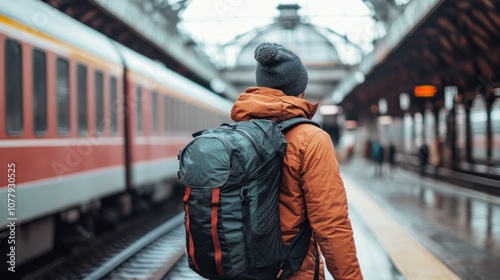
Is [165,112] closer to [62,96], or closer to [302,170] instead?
[62,96]

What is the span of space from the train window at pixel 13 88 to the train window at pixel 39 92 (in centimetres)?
41

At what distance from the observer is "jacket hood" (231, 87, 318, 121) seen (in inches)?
95.7

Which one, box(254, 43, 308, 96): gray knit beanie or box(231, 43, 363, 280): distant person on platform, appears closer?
box(231, 43, 363, 280): distant person on platform

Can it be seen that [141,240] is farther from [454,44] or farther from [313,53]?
[313,53]

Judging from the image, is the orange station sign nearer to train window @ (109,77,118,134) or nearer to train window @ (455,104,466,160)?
train window @ (455,104,466,160)

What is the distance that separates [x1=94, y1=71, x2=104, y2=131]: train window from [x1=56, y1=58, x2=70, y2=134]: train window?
1.27m

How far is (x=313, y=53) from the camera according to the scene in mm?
51500

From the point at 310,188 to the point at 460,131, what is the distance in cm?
1722

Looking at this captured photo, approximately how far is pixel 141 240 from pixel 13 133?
4360 millimetres

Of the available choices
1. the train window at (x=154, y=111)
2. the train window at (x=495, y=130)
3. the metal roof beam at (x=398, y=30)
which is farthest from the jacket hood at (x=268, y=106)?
the train window at (x=495, y=130)

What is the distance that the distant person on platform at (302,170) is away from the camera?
2.33 m

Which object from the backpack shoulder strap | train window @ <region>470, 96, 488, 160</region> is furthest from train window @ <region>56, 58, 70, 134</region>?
train window @ <region>470, 96, 488, 160</region>

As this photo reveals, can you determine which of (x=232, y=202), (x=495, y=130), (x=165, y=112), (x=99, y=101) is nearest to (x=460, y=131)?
(x=495, y=130)
